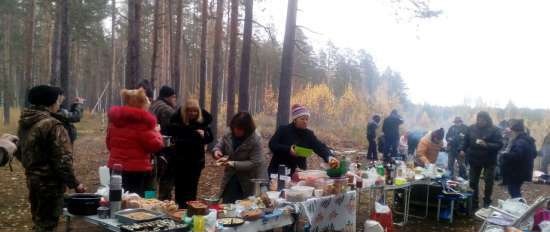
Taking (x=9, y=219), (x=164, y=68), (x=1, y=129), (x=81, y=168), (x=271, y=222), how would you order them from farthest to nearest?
(x=164, y=68)
(x=1, y=129)
(x=81, y=168)
(x=9, y=219)
(x=271, y=222)

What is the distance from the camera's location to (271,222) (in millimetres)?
3914

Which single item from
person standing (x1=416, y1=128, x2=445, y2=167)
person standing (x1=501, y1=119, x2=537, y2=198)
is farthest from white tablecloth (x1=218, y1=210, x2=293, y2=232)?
person standing (x1=416, y1=128, x2=445, y2=167)

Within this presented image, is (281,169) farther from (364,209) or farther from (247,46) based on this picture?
(247,46)

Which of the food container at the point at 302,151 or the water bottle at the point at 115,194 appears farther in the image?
the food container at the point at 302,151

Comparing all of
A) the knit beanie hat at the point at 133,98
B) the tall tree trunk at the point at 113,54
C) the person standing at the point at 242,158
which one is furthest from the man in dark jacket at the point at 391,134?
the tall tree trunk at the point at 113,54

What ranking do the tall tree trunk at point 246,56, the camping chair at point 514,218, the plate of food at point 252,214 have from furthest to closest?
1. the tall tree trunk at point 246,56
2. the camping chair at point 514,218
3. the plate of food at point 252,214

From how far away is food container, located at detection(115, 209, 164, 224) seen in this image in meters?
3.22

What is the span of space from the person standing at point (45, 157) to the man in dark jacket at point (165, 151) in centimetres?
152

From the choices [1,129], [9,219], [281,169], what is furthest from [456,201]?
[1,129]

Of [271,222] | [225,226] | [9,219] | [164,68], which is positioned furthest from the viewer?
[164,68]

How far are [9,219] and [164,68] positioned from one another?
18.2 meters

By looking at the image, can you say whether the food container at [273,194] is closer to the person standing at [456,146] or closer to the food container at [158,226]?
the food container at [158,226]

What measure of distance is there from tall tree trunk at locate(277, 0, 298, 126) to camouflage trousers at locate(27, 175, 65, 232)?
8002 millimetres

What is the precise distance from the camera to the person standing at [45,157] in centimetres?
354
